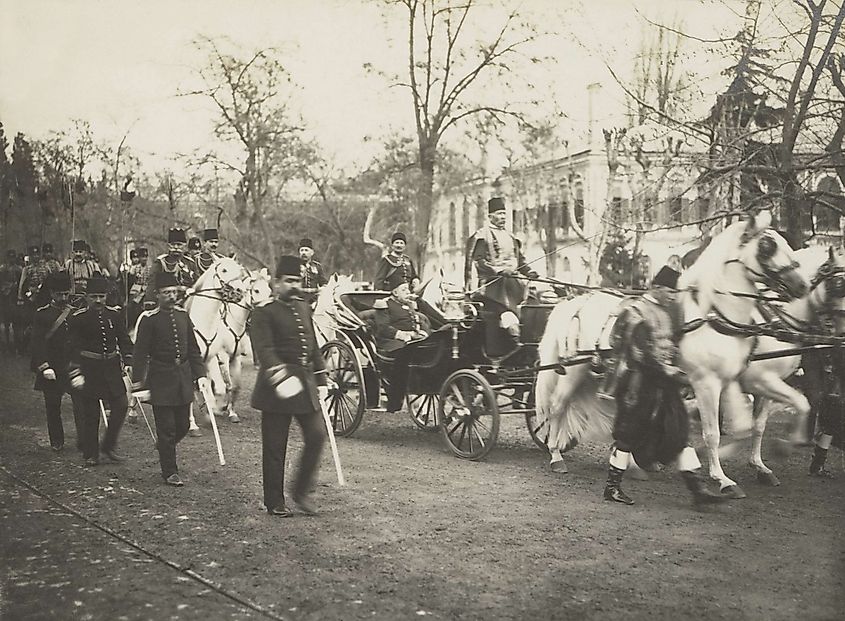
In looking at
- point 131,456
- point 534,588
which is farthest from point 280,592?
point 131,456

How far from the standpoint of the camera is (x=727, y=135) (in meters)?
6.25

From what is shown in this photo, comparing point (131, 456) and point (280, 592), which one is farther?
point (131, 456)

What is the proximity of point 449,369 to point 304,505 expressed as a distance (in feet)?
7.94

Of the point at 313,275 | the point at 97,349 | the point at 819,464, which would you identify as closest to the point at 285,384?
the point at 313,275

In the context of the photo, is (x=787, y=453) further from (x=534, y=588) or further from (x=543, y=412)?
(x=534, y=588)

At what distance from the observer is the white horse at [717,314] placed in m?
5.71

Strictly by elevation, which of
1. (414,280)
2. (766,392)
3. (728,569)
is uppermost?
(414,280)

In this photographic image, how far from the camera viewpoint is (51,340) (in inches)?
269

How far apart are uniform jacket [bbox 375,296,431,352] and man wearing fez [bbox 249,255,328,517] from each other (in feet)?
7.72

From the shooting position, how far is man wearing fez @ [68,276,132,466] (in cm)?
675

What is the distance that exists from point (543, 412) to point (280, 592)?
3406mm

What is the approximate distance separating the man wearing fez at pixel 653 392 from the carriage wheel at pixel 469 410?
164cm

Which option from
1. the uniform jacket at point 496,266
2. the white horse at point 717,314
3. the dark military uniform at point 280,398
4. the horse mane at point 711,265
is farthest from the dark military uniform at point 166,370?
the horse mane at point 711,265

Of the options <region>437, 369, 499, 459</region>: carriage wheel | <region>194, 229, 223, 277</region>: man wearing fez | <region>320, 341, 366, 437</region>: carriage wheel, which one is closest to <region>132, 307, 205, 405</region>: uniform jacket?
<region>194, 229, 223, 277</region>: man wearing fez
